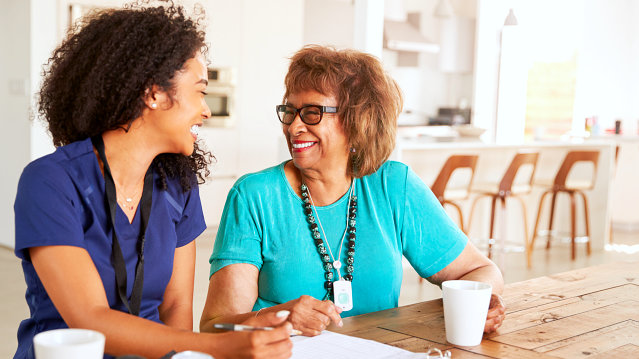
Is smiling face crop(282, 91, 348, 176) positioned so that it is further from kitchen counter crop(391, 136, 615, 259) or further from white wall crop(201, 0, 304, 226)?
white wall crop(201, 0, 304, 226)

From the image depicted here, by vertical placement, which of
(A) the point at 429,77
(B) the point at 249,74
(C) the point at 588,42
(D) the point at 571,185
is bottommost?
(D) the point at 571,185

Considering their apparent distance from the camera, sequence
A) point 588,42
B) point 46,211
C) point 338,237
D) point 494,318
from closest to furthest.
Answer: point 46,211 → point 494,318 → point 338,237 → point 588,42

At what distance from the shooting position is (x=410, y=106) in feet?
31.1

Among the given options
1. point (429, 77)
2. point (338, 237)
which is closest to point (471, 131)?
point (429, 77)

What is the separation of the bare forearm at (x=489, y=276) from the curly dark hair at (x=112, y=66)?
0.88 m

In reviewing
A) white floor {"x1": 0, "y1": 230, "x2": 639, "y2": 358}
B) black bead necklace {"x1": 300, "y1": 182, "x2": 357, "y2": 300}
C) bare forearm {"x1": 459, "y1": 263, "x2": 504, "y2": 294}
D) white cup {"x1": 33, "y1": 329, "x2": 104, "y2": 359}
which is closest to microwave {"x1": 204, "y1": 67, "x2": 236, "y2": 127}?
white floor {"x1": 0, "y1": 230, "x2": 639, "y2": 358}

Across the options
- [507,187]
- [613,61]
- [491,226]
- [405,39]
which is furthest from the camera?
[405,39]

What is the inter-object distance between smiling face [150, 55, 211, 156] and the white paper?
1.49 feet

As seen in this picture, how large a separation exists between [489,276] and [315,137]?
0.57 metres

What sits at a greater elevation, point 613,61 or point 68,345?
point 613,61

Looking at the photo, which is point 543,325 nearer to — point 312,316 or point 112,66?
point 312,316

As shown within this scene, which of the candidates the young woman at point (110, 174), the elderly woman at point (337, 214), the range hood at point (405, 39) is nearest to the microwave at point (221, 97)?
the range hood at point (405, 39)

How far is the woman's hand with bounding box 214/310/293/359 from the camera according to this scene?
1.11 metres

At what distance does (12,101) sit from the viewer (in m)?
5.55
